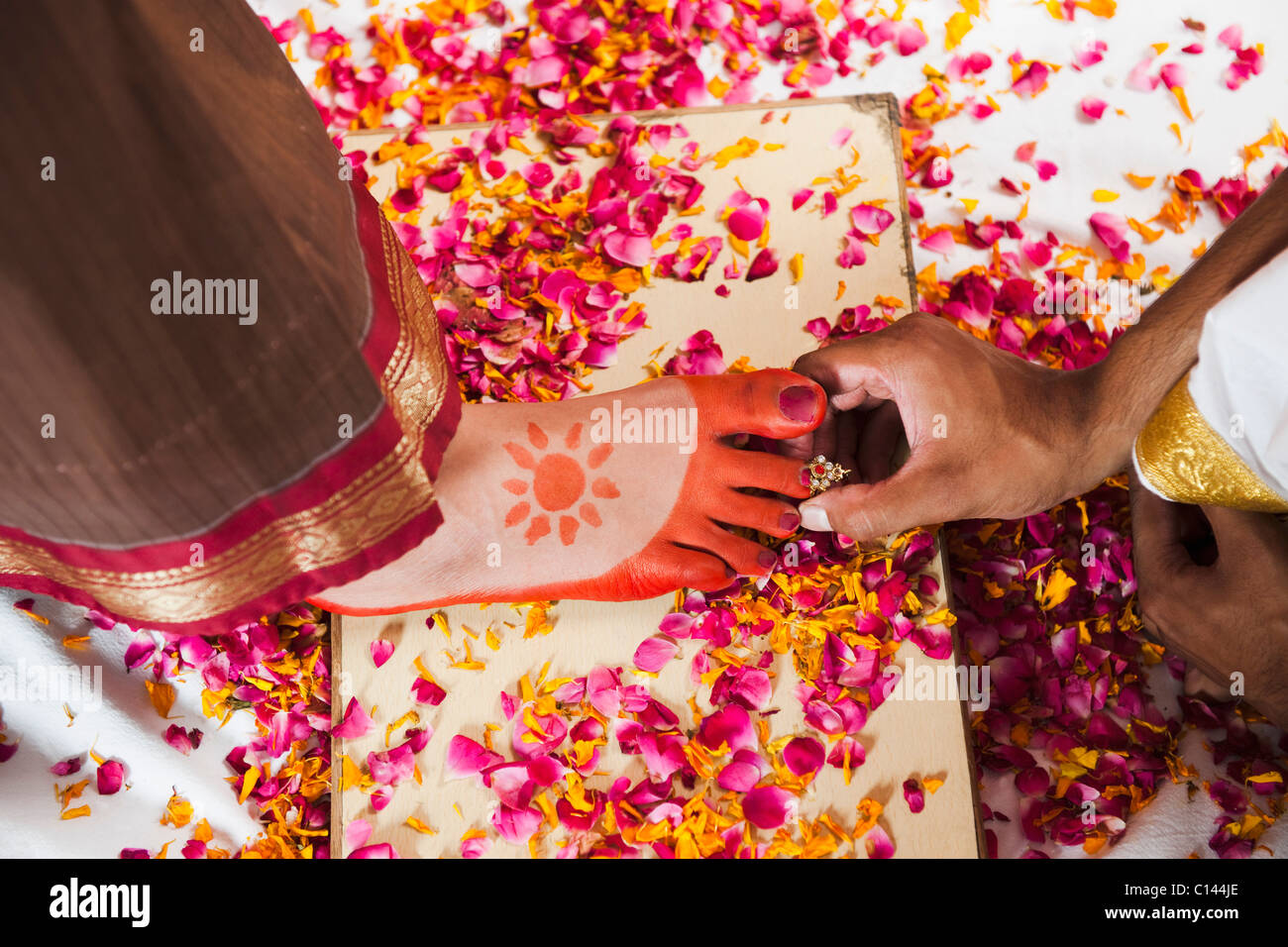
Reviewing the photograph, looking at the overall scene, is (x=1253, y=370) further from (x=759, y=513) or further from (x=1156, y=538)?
(x=759, y=513)

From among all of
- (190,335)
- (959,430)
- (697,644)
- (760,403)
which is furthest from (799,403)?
(190,335)

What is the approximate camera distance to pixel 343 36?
1398mm

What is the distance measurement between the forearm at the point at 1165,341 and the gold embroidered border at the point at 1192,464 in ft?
0.07

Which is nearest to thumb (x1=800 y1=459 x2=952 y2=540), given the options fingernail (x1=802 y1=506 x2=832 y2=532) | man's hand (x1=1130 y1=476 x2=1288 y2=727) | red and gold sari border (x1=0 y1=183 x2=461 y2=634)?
fingernail (x1=802 y1=506 x2=832 y2=532)

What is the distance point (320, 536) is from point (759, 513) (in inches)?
17.2

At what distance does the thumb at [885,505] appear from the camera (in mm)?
880

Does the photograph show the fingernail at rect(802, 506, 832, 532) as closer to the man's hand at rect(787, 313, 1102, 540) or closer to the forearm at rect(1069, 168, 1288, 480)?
the man's hand at rect(787, 313, 1102, 540)

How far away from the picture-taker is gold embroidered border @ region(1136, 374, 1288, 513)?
79cm

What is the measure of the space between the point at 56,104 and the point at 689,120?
85cm

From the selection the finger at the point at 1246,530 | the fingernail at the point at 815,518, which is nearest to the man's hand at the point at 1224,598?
the finger at the point at 1246,530

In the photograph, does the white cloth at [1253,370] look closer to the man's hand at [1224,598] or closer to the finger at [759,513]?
the man's hand at [1224,598]

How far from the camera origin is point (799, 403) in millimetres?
908

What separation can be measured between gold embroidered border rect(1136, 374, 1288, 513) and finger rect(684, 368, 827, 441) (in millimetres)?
302

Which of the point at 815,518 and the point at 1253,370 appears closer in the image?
the point at 1253,370
